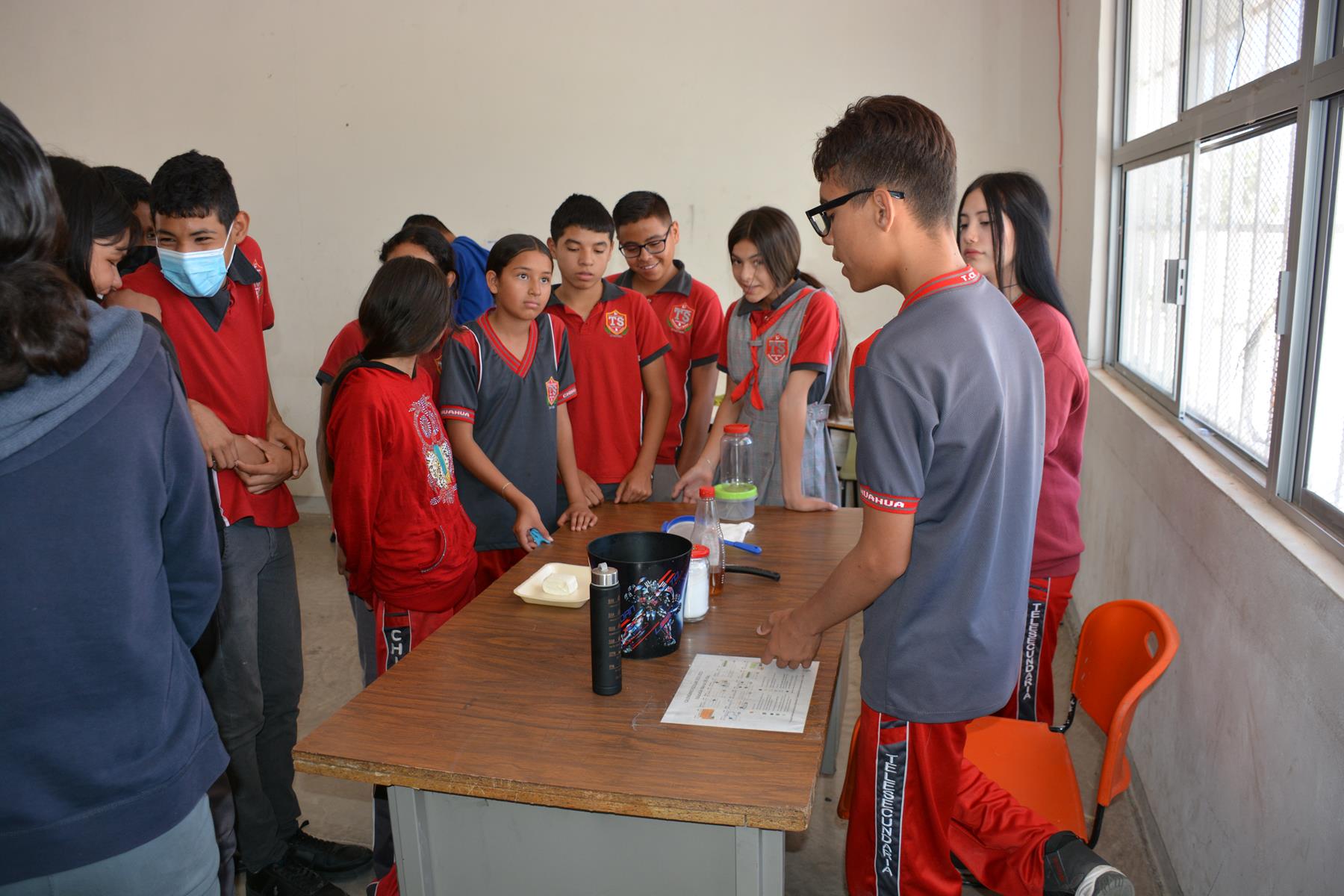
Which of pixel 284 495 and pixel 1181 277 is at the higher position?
pixel 1181 277

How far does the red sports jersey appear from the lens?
Result: 1932 millimetres

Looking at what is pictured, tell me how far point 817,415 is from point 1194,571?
3.45 ft

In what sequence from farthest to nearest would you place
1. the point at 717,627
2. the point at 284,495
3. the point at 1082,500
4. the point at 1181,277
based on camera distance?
the point at 1082,500
the point at 1181,277
the point at 284,495
the point at 717,627

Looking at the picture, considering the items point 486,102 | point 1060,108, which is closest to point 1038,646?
point 1060,108

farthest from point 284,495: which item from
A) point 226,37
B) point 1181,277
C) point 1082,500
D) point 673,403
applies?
point 226,37

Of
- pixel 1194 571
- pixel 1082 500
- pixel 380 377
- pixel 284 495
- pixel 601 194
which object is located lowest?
pixel 1082 500

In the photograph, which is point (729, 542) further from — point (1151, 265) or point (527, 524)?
point (1151, 265)

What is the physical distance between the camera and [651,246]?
3.04m

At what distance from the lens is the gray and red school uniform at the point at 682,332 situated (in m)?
3.15

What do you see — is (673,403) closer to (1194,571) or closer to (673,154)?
(1194,571)

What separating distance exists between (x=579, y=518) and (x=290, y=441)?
709 mm

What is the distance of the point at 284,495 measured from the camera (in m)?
2.09

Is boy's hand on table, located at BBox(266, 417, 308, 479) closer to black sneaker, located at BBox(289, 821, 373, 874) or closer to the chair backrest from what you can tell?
black sneaker, located at BBox(289, 821, 373, 874)

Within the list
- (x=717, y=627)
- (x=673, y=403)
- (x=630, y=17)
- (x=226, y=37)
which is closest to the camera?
(x=717, y=627)
